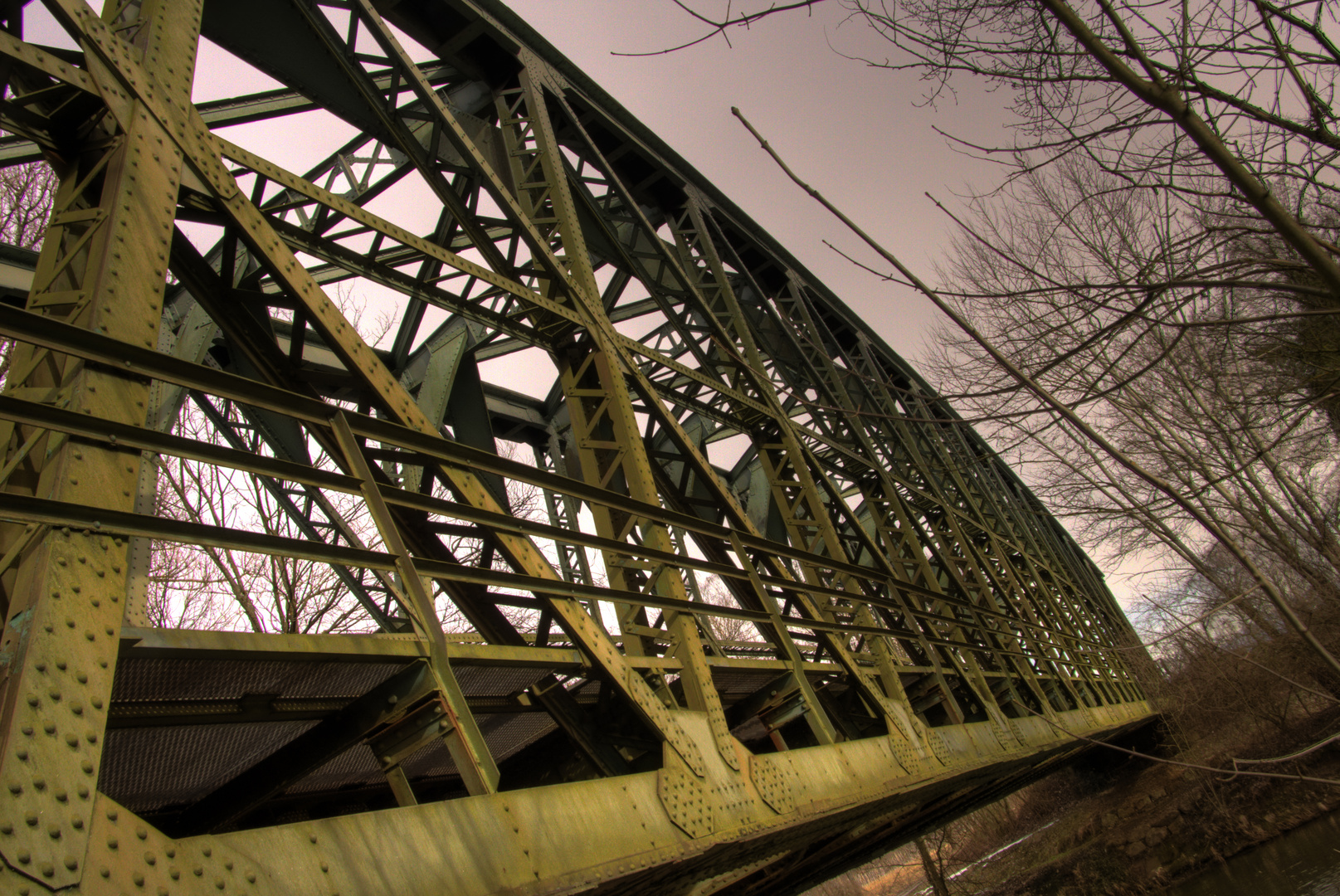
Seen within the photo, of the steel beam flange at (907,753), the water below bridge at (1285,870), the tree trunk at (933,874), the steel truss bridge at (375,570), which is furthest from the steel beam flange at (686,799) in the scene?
the tree trunk at (933,874)

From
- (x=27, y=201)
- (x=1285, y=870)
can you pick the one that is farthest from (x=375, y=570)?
(x=1285, y=870)

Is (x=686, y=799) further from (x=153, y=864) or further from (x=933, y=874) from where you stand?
(x=933, y=874)

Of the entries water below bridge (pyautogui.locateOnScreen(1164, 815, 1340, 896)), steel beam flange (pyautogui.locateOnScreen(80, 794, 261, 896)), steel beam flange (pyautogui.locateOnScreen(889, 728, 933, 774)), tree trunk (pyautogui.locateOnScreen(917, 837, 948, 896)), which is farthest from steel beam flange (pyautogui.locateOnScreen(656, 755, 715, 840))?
tree trunk (pyautogui.locateOnScreen(917, 837, 948, 896))

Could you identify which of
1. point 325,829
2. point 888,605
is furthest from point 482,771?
point 888,605

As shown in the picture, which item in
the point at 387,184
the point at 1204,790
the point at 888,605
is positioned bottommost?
the point at 1204,790

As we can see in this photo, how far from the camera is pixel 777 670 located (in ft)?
18.3

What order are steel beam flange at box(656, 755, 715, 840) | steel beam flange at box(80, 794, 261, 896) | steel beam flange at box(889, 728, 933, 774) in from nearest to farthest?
1. steel beam flange at box(80, 794, 261, 896)
2. steel beam flange at box(656, 755, 715, 840)
3. steel beam flange at box(889, 728, 933, 774)

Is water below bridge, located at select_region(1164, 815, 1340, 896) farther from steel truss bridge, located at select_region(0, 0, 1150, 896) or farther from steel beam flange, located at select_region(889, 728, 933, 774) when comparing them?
steel beam flange, located at select_region(889, 728, 933, 774)

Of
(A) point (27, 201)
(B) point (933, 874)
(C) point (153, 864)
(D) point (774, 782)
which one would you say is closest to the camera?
(C) point (153, 864)

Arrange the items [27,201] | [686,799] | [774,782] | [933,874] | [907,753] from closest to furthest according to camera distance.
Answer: [686,799]
[774,782]
[907,753]
[27,201]
[933,874]

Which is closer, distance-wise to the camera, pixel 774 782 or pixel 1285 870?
pixel 774 782

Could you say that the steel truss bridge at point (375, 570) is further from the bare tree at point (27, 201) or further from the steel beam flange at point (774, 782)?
the bare tree at point (27, 201)

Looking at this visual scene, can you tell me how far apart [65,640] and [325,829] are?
923 millimetres

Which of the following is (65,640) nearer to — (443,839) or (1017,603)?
(443,839)
